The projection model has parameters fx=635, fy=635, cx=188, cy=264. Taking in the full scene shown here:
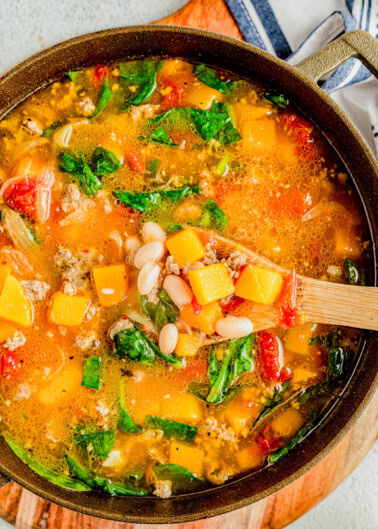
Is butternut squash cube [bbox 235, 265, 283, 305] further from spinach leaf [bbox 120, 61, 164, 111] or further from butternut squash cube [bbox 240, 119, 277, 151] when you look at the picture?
spinach leaf [bbox 120, 61, 164, 111]

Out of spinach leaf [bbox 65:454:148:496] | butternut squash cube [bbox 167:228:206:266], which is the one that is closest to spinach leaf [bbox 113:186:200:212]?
butternut squash cube [bbox 167:228:206:266]

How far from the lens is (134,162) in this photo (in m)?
3.56

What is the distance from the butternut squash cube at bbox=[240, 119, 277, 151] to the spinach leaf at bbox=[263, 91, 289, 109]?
0.15m

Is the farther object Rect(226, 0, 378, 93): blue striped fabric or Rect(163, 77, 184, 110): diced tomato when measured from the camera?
Rect(226, 0, 378, 93): blue striped fabric

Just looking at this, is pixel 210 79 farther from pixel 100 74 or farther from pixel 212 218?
pixel 212 218

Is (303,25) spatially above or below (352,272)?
above

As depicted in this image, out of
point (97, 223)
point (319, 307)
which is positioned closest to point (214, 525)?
point (319, 307)

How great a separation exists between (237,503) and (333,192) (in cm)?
181

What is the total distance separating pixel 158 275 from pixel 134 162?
664 millimetres

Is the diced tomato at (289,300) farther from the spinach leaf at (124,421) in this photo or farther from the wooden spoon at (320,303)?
the spinach leaf at (124,421)

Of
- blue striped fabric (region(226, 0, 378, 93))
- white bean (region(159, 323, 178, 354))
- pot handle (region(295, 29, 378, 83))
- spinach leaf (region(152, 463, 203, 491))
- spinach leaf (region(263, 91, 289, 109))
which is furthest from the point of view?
blue striped fabric (region(226, 0, 378, 93))

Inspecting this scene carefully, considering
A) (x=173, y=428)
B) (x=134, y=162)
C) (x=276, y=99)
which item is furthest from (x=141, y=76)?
(x=173, y=428)

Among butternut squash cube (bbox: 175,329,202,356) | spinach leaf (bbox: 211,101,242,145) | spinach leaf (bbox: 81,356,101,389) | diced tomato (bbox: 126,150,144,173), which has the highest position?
diced tomato (bbox: 126,150,144,173)

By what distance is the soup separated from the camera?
11.5ft
